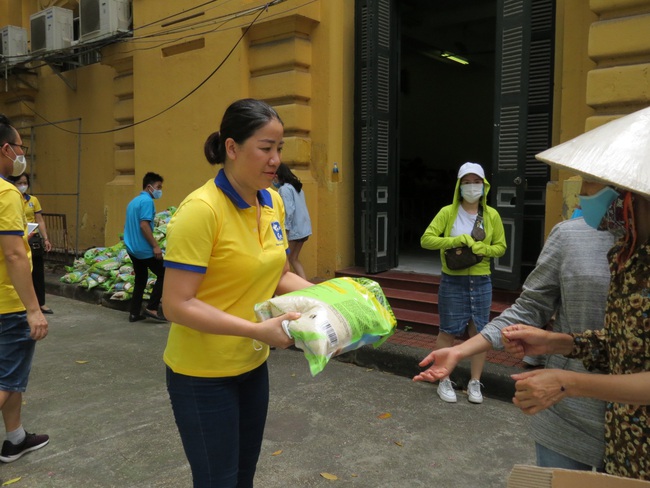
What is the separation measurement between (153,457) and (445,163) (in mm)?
12104

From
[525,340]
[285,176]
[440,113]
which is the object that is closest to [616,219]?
[525,340]

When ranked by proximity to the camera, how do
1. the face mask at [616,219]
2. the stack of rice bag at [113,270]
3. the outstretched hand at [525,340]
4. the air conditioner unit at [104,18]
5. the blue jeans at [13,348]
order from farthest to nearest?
the air conditioner unit at [104,18] → the stack of rice bag at [113,270] → the blue jeans at [13,348] → the outstretched hand at [525,340] → the face mask at [616,219]

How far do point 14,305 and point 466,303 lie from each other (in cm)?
310

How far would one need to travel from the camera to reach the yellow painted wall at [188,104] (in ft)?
24.1

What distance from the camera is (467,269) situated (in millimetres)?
4371

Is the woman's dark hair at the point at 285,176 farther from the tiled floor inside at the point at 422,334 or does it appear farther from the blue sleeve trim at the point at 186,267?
the blue sleeve trim at the point at 186,267

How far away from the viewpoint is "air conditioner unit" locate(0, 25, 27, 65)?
11766 mm

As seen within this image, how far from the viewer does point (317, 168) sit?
293 inches

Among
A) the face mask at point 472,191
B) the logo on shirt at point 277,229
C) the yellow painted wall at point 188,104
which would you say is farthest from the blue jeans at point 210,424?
the yellow painted wall at point 188,104

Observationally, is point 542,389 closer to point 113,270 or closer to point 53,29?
point 113,270

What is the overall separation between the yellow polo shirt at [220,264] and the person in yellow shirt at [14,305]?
4.76ft

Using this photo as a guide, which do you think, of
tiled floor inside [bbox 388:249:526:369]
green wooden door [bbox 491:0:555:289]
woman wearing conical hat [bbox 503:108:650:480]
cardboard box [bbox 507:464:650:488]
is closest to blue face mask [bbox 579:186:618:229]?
woman wearing conical hat [bbox 503:108:650:480]

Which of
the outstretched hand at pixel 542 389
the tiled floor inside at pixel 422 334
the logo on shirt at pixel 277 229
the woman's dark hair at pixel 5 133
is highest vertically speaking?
the woman's dark hair at pixel 5 133

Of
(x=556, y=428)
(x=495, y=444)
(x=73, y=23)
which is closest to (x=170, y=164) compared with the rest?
(x=73, y=23)
